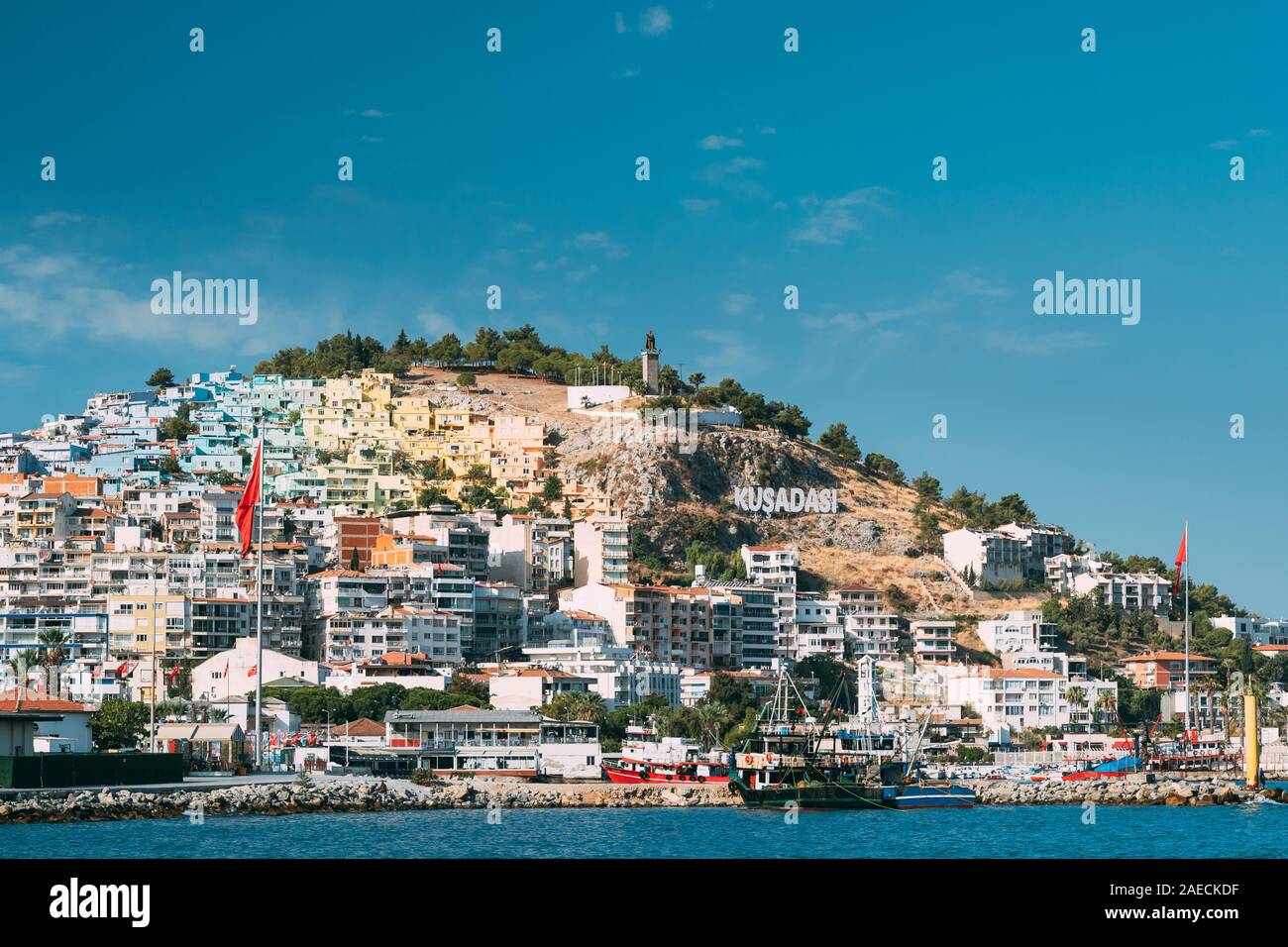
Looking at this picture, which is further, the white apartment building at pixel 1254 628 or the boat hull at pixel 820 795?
the white apartment building at pixel 1254 628

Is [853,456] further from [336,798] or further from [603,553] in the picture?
[336,798]

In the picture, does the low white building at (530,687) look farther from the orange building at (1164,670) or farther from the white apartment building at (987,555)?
the white apartment building at (987,555)

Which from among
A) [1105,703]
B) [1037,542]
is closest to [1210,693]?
[1105,703]

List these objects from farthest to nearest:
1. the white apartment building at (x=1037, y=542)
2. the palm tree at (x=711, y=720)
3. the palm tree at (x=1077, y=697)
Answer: the white apartment building at (x=1037, y=542), the palm tree at (x=1077, y=697), the palm tree at (x=711, y=720)

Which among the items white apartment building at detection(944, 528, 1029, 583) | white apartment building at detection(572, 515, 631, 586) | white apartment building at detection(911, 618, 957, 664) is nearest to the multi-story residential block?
white apartment building at detection(572, 515, 631, 586)

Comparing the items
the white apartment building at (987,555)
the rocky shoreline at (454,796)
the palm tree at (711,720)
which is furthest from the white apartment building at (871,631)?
the rocky shoreline at (454,796)

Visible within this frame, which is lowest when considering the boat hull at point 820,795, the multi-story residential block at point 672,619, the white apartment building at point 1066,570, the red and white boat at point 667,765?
the boat hull at point 820,795
